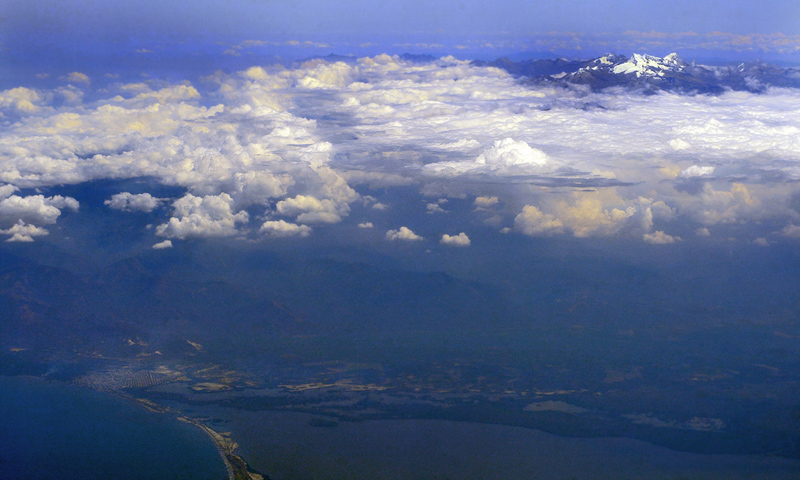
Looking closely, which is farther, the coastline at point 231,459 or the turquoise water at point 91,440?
the turquoise water at point 91,440

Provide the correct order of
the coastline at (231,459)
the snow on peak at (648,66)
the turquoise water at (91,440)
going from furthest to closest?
the snow on peak at (648,66) → the turquoise water at (91,440) → the coastline at (231,459)

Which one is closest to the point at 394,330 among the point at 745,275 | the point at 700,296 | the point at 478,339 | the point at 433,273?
the point at 478,339

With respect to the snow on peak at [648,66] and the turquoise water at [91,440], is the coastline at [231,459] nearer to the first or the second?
the turquoise water at [91,440]

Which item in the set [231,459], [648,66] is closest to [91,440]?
[231,459]

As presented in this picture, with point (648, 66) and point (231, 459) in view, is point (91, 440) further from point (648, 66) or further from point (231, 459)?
point (648, 66)

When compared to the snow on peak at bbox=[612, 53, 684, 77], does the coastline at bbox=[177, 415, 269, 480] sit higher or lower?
lower

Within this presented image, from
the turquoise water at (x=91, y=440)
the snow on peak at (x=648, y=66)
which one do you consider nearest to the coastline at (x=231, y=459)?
the turquoise water at (x=91, y=440)

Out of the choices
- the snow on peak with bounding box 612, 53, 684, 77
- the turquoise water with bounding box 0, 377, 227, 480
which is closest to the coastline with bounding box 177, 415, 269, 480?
the turquoise water with bounding box 0, 377, 227, 480

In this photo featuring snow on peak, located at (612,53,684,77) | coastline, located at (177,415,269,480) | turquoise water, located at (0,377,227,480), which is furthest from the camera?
snow on peak, located at (612,53,684,77)

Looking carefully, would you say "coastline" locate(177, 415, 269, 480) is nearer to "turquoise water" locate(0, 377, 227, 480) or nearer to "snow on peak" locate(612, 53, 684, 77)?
"turquoise water" locate(0, 377, 227, 480)
